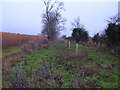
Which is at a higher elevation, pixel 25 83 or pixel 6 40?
pixel 6 40

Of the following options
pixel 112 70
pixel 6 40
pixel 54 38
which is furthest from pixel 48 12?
pixel 112 70

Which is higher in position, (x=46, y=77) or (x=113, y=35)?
(x=113, y=35)

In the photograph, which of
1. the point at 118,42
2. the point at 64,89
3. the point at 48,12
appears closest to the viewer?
the point at 64,89

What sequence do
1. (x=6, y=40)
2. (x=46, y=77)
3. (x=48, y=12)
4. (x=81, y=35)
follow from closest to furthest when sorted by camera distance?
Result: 1. (x=46, y=77)
2. (x=6, y=40)
3. (x=81, y=35)
4. (x=48, y=12)

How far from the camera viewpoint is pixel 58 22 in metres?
32.6

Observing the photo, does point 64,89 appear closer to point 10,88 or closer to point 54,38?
point 10,88

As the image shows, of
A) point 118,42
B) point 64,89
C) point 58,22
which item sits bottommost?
point 64,89

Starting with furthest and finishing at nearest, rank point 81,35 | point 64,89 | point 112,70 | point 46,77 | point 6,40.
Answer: point 81,35 → point 6,40 → point 112,70 → point 46,77 → point 64,89

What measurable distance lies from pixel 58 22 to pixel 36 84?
94.3 feet

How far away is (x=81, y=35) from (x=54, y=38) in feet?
24.7

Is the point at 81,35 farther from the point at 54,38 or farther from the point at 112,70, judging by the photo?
the point at 112,70

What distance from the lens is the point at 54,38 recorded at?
31.8 m

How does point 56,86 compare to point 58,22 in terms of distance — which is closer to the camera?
point 56,86

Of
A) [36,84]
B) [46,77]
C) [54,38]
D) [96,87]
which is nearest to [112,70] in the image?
[96,87]
